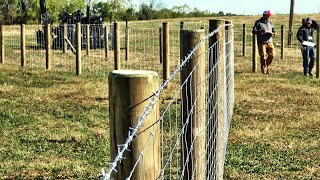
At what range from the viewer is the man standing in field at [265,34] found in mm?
16031

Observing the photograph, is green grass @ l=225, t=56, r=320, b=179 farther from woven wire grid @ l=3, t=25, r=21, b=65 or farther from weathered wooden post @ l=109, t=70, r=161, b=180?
woven wire grid @ l=3, t=25, r=21, b=65

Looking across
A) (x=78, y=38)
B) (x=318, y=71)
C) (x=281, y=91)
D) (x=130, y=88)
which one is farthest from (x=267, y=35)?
(x=130, y=88)

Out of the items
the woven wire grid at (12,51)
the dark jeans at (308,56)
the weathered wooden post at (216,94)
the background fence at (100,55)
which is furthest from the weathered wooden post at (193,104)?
the woven wire grid at (12,51)

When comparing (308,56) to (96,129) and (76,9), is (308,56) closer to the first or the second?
(96,129)

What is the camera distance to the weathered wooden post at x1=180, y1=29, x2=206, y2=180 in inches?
148

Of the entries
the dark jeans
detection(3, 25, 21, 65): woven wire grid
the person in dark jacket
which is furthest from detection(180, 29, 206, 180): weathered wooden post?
detection(3, 25, 21, 65): woven wire grid

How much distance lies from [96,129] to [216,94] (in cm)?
417

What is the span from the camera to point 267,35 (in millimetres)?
16203

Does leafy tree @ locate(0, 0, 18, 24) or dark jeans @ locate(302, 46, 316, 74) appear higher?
leafy tree @ locate(0, 0, 18, 24)

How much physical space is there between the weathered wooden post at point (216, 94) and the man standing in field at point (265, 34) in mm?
11250

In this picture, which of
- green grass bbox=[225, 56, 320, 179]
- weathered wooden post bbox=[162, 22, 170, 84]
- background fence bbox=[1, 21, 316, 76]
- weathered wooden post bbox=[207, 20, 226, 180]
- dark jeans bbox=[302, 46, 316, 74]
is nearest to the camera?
weathered wooden post bbox=[207, 20, 226, 180]

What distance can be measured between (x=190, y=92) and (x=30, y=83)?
1076 cm

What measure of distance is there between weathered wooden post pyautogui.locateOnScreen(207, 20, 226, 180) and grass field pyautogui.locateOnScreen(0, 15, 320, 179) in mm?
1314

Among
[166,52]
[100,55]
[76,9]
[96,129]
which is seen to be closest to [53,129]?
[96,129]
